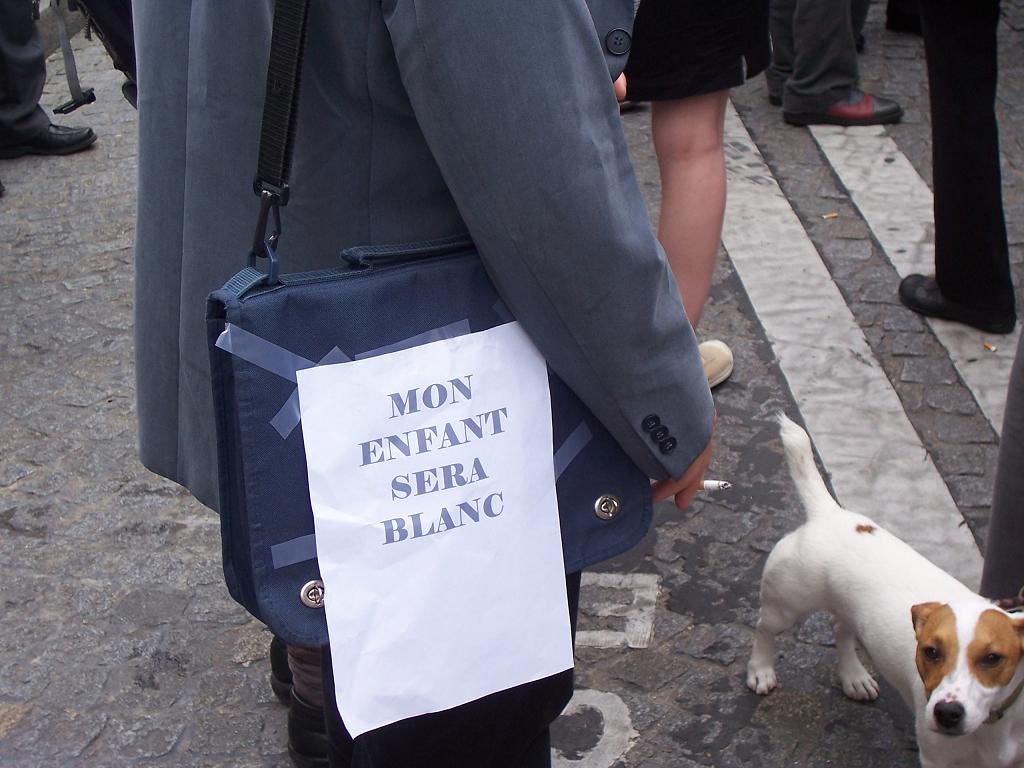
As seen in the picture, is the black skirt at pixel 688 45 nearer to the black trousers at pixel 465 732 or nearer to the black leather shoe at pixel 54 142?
the black trousers at pixel 465 732

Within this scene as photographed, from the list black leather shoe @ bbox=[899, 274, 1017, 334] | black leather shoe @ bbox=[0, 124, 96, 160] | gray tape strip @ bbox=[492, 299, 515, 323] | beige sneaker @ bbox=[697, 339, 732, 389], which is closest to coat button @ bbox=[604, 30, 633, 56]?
gray tape strip @ bbox=[492, 299, 515, 323]

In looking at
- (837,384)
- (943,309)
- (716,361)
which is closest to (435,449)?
(716,361)

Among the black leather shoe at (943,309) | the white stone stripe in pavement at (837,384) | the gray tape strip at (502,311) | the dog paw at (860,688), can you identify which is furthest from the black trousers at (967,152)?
the gray tape strip at (502,311)

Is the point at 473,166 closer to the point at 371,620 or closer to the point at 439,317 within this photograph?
the point at 439,317

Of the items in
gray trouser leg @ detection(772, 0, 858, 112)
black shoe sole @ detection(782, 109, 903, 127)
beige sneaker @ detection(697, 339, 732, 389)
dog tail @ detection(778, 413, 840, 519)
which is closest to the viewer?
dog tail @ detection(778, 413, 840, 519)

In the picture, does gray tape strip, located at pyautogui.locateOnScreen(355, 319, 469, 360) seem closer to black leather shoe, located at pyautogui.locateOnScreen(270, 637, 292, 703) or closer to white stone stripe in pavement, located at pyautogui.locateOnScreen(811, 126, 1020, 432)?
black leather shoe, located at pyautogui.locateOnScreen(270, 637, 292, 703)

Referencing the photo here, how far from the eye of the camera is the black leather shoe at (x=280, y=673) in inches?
104

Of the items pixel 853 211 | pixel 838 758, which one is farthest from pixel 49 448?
pixel 853 211

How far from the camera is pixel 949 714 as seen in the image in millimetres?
1987

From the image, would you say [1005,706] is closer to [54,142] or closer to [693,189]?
[693,189]

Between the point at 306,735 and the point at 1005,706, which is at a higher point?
the point at 1005,706

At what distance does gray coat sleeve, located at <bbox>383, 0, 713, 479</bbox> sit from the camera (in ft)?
3.87

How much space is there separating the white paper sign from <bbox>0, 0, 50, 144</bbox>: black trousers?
5.31 metres

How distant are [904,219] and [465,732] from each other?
395cm
